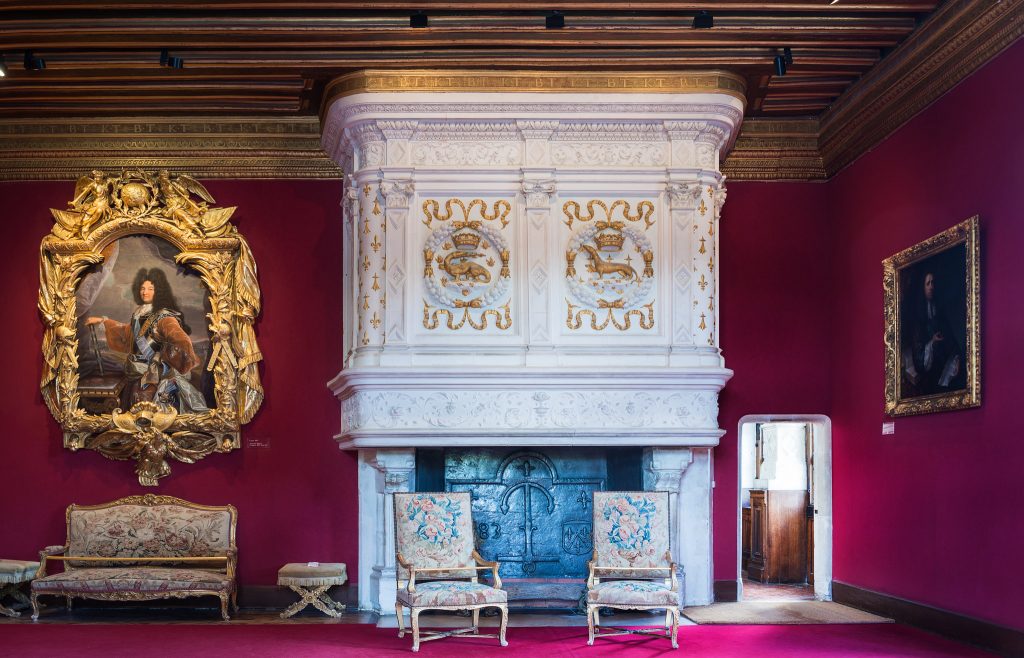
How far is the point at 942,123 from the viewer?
8.89 metres

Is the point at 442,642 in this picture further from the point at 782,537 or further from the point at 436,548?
the point at 782,537

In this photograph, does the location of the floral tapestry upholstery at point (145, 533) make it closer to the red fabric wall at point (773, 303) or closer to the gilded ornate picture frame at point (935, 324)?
the red fabric wall at point (773, 303)

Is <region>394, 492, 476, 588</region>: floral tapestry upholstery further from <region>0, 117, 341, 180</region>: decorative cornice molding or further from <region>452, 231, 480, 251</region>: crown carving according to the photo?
<region>0, 117, 341, 180</region>: decorative cornice molding

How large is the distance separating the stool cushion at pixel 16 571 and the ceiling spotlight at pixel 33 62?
4193 mm

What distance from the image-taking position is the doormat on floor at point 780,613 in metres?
9.52

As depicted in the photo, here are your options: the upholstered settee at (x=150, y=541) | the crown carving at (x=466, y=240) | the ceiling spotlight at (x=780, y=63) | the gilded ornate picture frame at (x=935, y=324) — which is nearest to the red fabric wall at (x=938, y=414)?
the gilded ornate picture frame at (x=935, y=324)

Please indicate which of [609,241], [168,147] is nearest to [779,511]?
[609,241]

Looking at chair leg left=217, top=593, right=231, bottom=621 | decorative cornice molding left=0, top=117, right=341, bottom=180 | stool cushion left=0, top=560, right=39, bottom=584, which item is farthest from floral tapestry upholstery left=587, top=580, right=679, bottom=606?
stool cushion left=0, top=560, right=39, bottom=584

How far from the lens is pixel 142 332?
10.8 m

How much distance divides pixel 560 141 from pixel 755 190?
7.56 feet

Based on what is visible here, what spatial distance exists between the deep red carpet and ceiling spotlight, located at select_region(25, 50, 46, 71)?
448 centimetres

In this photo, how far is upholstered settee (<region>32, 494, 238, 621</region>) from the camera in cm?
1009

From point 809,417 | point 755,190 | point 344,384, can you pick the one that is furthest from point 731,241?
point 344,384

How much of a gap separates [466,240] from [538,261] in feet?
2.08
